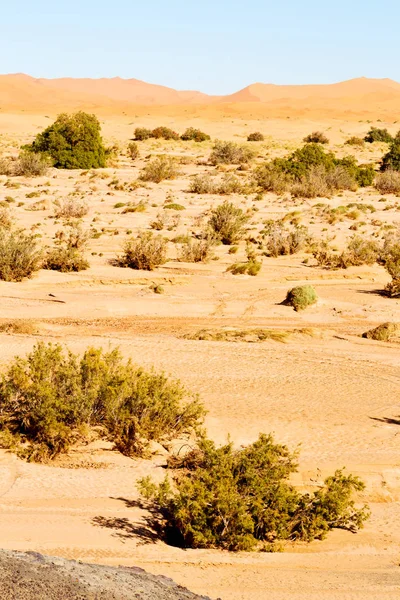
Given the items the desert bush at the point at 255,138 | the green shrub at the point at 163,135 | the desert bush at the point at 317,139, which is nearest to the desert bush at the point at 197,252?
the green shrub at the point at 163,135

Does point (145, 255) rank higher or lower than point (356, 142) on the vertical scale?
lower

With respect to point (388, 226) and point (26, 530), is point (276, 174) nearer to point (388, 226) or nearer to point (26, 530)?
point (388, 226)

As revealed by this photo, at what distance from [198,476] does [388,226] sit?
2190cm

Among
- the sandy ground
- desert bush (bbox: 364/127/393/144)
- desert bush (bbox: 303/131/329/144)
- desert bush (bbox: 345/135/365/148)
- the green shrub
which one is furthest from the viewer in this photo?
desert bush (bbox: 364/127/393/144)

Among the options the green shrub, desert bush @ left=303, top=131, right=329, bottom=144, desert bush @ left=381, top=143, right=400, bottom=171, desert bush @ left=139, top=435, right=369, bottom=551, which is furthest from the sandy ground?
desert bush @ left=303, top=131, right=329, bottom=144

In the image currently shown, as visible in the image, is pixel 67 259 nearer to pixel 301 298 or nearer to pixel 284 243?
pixel 301 298

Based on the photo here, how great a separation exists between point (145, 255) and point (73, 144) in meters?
22.6

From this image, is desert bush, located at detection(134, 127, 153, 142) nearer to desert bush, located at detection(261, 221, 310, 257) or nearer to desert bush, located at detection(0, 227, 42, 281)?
desert bush, located at detection(261, 221, 310, 257)

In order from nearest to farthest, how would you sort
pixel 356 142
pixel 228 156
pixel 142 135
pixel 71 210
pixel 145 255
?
pixel 145 255
pixel 71 210
pixel 228 156
pixel 142 135
pixel 356 142

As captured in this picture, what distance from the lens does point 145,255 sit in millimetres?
21234

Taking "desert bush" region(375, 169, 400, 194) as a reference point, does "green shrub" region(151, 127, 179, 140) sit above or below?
above

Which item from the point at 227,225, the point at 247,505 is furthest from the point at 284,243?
the point at 247,505

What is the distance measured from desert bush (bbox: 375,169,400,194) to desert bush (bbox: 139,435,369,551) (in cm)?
3124

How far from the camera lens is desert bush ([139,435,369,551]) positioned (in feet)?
25.0
